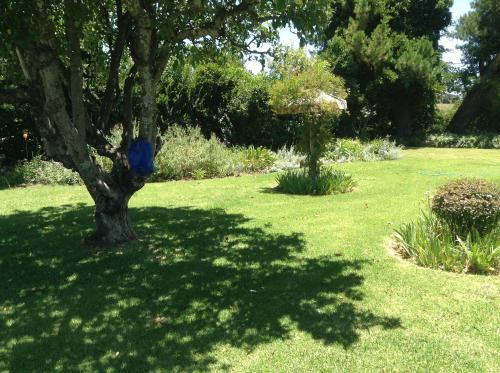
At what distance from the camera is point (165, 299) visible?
4.99 metres

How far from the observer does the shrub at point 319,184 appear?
1095 centimetres

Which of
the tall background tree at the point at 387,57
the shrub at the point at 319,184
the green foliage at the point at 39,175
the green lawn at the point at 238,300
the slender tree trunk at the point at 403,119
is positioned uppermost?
the tall background tree at the point at 387,57

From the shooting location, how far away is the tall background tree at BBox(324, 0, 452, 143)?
22.9 meters

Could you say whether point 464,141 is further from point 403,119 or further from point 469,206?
point 469,206

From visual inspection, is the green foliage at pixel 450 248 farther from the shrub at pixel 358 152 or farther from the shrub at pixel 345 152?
the shrub at pixel 345 152

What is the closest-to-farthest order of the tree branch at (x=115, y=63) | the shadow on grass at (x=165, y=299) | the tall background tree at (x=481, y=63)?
the shadow on grass at (x=165, y=299), the tree branch at (x=115, y=63), the tall background tree at (x=481, y=63)

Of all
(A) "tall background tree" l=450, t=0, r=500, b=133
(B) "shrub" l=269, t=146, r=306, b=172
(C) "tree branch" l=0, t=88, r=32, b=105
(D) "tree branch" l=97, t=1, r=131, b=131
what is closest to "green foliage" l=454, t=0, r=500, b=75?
(A) "tall background tree" l=450, t=0, r=500, b=133

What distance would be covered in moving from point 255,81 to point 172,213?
33.3 ft

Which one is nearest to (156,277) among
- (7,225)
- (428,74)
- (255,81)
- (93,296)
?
(93,296)

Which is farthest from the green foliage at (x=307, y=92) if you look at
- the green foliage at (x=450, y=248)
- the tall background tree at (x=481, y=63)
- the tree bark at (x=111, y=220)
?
the tall background tree at (x=481, y=63)

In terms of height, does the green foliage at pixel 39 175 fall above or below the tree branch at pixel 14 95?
below

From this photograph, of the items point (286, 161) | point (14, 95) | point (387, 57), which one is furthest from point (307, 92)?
point (387, 57)

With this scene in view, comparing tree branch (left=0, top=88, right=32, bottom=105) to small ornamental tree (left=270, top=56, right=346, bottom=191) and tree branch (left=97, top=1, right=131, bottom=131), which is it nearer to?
tree branch (left=97, top=1, right=131, bottom=131)

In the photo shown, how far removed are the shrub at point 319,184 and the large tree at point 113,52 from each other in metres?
4.45
